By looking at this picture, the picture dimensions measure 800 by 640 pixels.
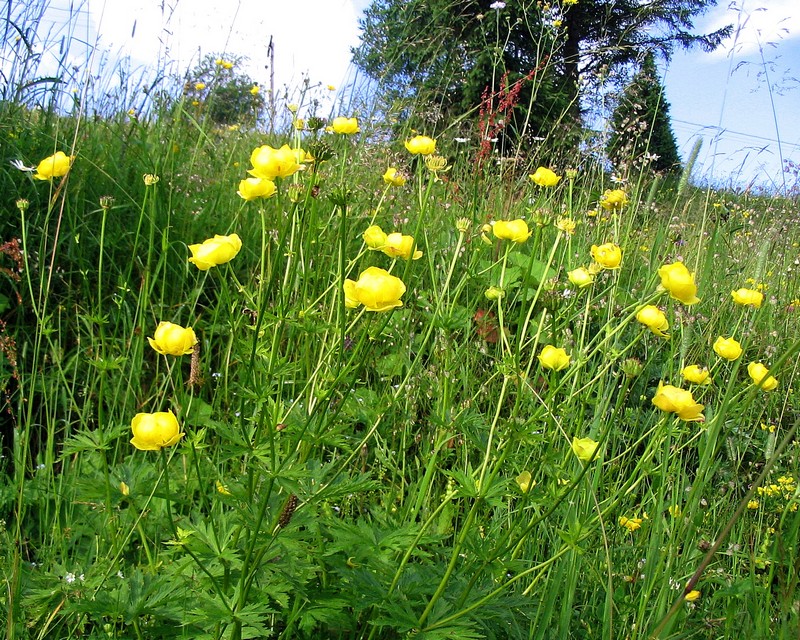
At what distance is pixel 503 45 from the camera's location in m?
5.57

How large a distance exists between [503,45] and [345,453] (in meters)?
4.87

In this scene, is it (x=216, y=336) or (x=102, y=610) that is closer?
(x=102, y=610)

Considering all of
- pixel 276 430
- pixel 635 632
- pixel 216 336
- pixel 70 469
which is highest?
pixel 276 430

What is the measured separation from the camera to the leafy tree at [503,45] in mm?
3119

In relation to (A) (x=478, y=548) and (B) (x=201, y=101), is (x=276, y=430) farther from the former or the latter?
(B) (x=201, y=101)

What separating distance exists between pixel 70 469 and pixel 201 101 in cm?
299

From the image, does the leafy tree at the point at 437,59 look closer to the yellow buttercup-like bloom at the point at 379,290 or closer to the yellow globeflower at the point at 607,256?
the yellow globeflower at the point at 607,256

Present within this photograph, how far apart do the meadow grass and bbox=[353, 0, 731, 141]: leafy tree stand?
116cm

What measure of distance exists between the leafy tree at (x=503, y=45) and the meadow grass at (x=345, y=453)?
3.82ft

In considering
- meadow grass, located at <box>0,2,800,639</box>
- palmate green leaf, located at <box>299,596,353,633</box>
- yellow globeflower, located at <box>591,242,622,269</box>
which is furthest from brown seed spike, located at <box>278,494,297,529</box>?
yellow globeflower, located at <box>591,242,622,269</box>

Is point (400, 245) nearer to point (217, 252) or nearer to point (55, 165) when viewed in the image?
point (217, 252)

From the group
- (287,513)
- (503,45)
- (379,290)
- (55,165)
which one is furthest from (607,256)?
(503,45)

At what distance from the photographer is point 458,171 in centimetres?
345

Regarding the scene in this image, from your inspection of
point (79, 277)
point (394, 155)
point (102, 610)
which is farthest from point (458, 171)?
point (102, 610)
